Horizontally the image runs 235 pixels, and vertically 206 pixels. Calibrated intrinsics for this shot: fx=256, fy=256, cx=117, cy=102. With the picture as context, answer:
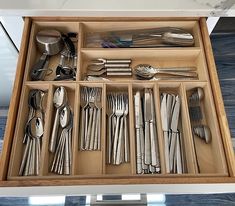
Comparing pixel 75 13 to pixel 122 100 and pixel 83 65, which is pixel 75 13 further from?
pixel 122 100

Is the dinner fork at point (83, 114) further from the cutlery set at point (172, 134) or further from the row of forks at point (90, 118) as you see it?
the cutlery set at point (172, 134)

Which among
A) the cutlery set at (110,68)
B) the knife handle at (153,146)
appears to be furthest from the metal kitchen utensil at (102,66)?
the knife handle at (153,146)

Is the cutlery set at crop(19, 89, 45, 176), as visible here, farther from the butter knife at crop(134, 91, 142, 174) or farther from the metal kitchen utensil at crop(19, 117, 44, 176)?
the butter knife at crop(134, 91, 142, 174)

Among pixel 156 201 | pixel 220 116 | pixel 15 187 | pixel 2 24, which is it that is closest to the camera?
pixel 15 187

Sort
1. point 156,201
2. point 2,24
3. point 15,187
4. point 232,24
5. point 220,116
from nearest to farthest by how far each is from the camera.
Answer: point 15,187 → point 220,116 → point 2,24 → point 156,201 → point 232,24

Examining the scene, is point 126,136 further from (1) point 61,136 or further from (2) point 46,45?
(2) point 46,45

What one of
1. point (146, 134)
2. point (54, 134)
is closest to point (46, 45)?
point (54, 134)

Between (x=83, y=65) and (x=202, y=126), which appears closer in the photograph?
(x=202, y=126)

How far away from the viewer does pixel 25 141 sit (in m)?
0.62

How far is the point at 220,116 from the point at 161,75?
0.23 m

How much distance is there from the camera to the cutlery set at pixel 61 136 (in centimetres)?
61

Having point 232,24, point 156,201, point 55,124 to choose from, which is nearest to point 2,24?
point 55,124

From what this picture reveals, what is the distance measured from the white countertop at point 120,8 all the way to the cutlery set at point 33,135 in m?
0.23

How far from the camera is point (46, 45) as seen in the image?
0.74 m
